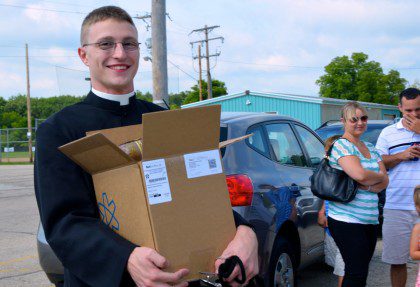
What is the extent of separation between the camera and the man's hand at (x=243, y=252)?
1719 millimetres

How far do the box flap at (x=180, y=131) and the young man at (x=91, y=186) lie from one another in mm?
274

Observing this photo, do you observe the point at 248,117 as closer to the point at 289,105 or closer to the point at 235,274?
the point at 235,274

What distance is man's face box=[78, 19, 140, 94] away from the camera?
187 centimetres

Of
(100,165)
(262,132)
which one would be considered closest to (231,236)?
(100,165)

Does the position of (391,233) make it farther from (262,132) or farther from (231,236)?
(231,236)

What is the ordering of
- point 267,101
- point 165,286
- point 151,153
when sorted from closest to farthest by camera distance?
1. point 165,286
2. point 151,153
3. point 267,101

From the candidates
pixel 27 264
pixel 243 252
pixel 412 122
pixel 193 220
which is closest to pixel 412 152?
pixel 412 122

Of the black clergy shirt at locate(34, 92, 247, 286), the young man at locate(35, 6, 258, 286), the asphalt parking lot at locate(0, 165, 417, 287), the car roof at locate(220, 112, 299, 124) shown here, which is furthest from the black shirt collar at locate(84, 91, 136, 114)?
the asphalt parking lot at locate(0, 165, 417, 287)

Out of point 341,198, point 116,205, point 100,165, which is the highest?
point 100,165

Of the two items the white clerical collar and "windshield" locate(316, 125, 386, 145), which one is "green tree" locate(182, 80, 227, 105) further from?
the white clerical collar

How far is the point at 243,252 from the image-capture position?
1.76 m

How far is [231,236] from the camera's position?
1814mm

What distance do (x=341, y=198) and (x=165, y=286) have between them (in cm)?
242

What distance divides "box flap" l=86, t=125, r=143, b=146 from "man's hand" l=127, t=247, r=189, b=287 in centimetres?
38
